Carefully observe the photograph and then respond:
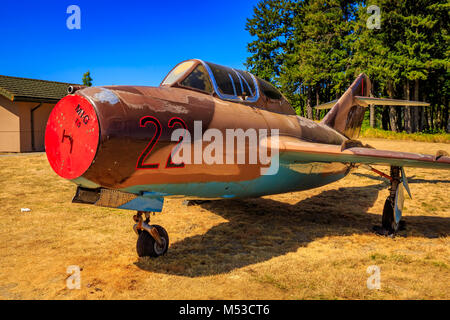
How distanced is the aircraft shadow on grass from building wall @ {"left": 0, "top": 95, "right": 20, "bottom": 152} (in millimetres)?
17607

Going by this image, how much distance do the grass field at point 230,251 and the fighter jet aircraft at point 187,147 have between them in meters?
0.72

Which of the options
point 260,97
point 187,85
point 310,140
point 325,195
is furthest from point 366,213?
point 187,85

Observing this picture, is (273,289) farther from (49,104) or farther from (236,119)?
(49,104)

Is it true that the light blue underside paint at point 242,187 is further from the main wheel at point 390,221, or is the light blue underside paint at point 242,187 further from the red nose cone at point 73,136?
the main wheel at point 390,221

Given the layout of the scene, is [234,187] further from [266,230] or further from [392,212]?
[392,212]

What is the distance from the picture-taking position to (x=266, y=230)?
6.53 meters

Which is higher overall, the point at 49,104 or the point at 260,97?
the point at 49,104

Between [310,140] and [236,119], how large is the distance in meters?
2.38

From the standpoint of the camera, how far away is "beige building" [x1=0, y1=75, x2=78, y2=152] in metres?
20.4

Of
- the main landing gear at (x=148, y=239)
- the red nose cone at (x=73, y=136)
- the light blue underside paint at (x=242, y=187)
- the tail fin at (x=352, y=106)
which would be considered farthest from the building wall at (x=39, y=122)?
the red nose cone at (x=73, y=136)

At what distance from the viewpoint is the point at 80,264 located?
15.2 ft

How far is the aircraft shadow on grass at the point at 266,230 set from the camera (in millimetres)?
4707

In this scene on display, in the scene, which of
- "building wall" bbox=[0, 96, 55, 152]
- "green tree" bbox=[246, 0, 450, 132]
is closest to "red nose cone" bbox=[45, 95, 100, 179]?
"building wall" bbox=[0, 96, 55, 152]
